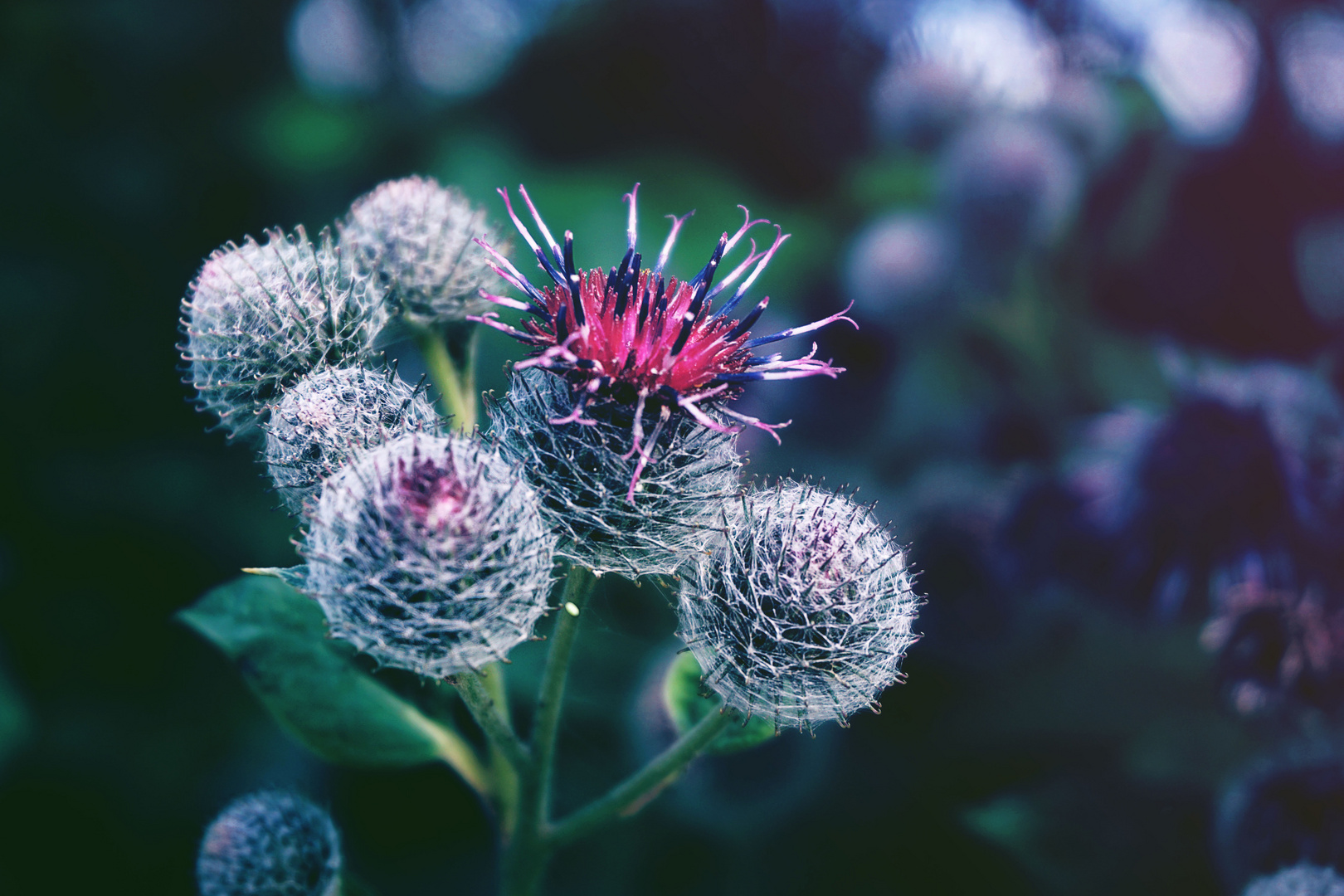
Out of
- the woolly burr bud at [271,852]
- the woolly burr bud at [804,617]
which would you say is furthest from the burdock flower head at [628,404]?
the woolly burr bud at [271,852]

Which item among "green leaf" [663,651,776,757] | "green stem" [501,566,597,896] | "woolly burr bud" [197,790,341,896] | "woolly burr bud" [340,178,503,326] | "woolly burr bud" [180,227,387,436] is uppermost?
"woolly burr bud" [340,178,503,326]

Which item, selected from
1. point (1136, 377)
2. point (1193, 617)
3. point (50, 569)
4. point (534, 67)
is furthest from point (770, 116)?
point (50, 569)

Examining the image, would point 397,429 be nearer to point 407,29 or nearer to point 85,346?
point 85,346

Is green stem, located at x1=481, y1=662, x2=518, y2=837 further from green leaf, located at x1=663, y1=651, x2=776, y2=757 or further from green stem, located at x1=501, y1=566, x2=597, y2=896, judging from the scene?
green leaf, located at x1=663, y1=651, x2=776, y2=757

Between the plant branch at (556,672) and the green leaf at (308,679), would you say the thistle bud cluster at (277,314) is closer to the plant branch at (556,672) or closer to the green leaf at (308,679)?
the green leaf at (308,679)

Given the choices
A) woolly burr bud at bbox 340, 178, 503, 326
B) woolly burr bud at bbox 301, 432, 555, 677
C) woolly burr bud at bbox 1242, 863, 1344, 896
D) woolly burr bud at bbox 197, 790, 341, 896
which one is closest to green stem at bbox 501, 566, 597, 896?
woolly burr bud at bbox 301, 432, 555, 677

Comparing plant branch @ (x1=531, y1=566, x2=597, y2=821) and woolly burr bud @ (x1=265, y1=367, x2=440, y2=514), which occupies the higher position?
woolly burr bud @ (x1=265, y1=367, x2=440, y2=514)
